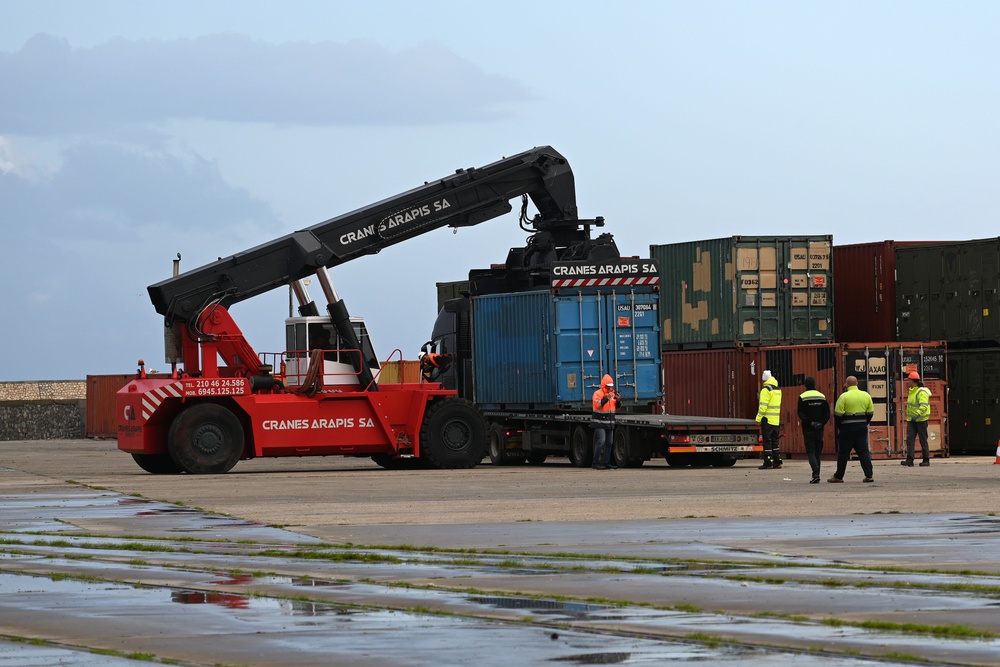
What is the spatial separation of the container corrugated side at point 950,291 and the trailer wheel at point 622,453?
812cm

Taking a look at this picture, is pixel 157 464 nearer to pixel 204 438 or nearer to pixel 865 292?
pixel 204 438

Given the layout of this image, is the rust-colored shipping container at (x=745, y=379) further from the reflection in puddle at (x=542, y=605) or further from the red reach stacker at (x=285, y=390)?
the reflection in puddle at (x=542, y=605)

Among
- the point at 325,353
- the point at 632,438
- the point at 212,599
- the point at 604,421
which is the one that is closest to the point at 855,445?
the point at 604,421

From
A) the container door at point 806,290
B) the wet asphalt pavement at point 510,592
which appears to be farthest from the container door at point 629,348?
the wet asphalt pavement at point 510,592

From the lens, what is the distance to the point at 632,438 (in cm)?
3036

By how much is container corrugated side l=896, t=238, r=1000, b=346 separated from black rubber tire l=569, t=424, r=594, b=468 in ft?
27.4

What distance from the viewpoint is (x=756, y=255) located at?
35000 mm

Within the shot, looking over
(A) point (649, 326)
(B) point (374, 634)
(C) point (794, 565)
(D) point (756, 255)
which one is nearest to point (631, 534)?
(C) point (794, 565)

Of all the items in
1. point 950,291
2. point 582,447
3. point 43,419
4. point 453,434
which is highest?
point 950,291

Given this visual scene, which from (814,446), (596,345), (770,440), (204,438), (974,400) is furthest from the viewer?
(974,400)

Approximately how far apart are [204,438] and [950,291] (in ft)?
51.1

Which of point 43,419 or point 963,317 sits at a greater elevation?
point 963,317

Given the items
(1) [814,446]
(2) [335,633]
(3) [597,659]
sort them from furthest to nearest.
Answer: (1) [814,446] → (2) [335,633] → (3) [597,659]

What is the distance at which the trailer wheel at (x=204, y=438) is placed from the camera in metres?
29.2
